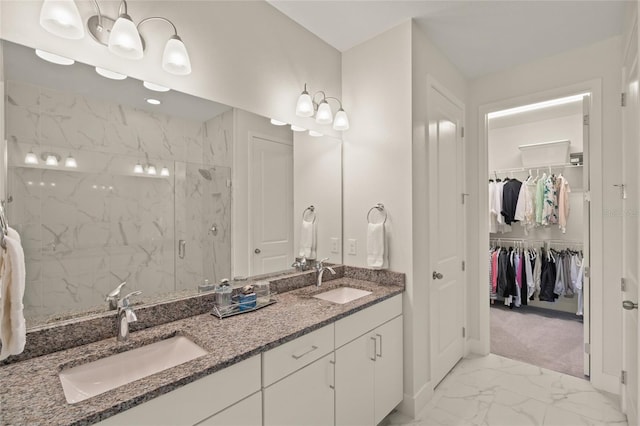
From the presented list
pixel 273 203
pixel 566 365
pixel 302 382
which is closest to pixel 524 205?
pixel 566 365

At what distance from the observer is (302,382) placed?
53.7 inches

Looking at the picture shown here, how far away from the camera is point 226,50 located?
174cm

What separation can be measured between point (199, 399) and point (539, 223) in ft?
14.4

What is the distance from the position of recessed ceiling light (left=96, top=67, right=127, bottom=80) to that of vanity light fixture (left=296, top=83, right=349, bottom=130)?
1.05 m

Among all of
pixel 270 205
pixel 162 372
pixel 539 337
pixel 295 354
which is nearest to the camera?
pixel 162 372

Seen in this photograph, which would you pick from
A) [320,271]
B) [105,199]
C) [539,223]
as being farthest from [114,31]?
[539,223]

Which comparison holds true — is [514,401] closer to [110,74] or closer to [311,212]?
[311,212]

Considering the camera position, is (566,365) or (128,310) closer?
(128,310)

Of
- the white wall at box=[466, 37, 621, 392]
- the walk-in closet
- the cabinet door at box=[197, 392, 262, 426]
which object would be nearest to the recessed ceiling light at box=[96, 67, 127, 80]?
the cabinet door at box=[197, 392, 262, 426]

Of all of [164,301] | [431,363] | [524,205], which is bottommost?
[431,363]

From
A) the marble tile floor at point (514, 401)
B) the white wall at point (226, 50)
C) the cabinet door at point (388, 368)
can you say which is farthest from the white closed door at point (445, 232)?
the white wall at point (226, 50)

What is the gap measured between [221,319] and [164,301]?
0.28 meters

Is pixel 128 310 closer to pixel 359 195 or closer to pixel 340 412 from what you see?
pixel 340 412

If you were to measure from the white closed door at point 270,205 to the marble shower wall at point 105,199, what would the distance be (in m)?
0.26
